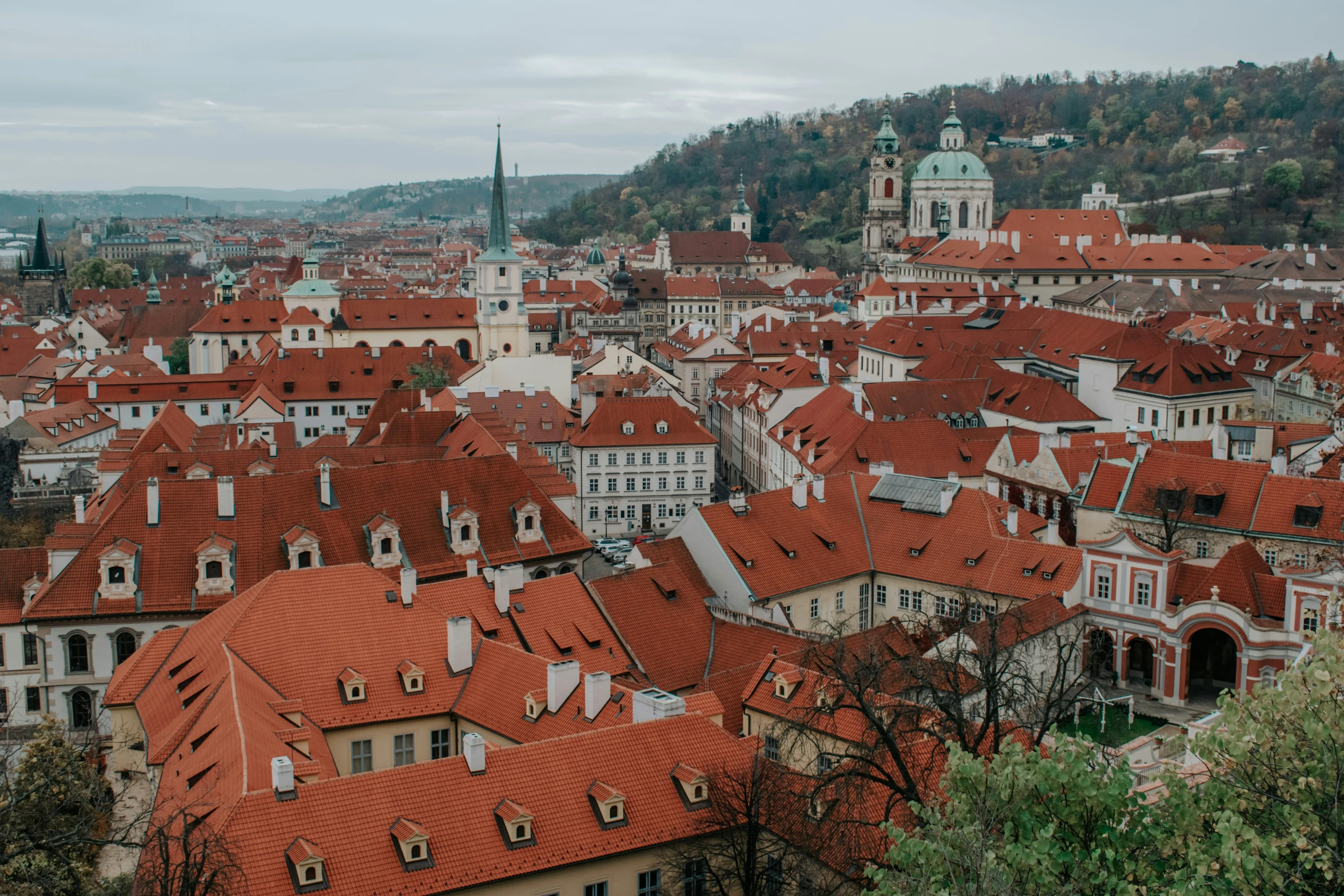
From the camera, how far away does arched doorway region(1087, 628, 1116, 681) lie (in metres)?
45.5

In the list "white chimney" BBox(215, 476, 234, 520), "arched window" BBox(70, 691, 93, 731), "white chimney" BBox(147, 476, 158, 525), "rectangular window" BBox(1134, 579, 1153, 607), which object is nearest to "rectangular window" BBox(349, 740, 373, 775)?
"arched window" BBox(70, 691, 93, 731)

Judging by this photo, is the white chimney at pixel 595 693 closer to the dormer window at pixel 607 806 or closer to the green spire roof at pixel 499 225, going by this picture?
the dormer window at pixel 607 806

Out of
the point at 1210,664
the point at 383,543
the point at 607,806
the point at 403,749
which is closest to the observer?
the point at 607,806

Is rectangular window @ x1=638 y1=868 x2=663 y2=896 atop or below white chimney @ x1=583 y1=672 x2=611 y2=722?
below

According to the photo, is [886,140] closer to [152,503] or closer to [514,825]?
[152,503]

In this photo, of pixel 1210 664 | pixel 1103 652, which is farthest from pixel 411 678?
pixel 1210 664

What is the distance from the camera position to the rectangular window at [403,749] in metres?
33.8

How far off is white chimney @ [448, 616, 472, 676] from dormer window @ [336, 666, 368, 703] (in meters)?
2.23

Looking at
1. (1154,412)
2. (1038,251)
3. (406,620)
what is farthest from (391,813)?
(1038,251)

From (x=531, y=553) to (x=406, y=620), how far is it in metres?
11.9

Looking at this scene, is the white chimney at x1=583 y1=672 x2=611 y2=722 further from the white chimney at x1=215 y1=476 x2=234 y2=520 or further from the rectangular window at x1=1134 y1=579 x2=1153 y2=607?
the rectangular window at x1=1134 y1=579 x2=1153 y2=607

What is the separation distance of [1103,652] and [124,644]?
29.8 m

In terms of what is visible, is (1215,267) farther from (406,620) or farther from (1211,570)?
(406,620)

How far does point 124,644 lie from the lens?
41.8 metres
